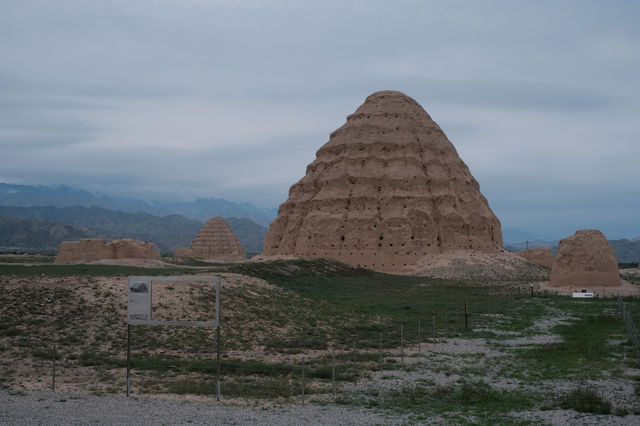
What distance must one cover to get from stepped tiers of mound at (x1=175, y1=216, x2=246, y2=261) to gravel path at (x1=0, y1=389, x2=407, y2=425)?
94728 millimetres

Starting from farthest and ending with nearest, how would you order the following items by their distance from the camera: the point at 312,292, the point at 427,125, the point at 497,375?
the point at 427,125, the point at 312,292, the point at 497,375

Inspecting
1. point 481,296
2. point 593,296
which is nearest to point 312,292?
point 481,296

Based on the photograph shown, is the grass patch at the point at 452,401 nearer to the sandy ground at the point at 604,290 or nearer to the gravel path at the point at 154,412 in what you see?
the gravel path at the point at 154,412

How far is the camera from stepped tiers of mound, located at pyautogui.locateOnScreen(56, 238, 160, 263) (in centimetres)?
6844

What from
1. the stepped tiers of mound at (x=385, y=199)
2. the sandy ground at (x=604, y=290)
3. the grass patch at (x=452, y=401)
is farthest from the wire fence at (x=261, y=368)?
the stepped tiers of mound at (x=385, y=199)

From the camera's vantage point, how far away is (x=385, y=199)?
248 feet

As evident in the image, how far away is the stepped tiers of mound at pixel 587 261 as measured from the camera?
45.2m

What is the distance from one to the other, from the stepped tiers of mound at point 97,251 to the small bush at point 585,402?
61.8 m

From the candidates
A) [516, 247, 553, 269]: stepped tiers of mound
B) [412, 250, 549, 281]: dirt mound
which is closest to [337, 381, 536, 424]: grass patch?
[412, 250, 549, 281]: dirt mound

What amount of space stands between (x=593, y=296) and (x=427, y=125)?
47.3m

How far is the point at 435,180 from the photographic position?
258 feet

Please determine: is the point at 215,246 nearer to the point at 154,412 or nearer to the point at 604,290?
the point at 604,290

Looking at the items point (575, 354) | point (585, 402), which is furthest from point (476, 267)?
point (585, 402)

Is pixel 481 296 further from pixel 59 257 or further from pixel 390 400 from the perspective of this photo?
pixel 59 257
